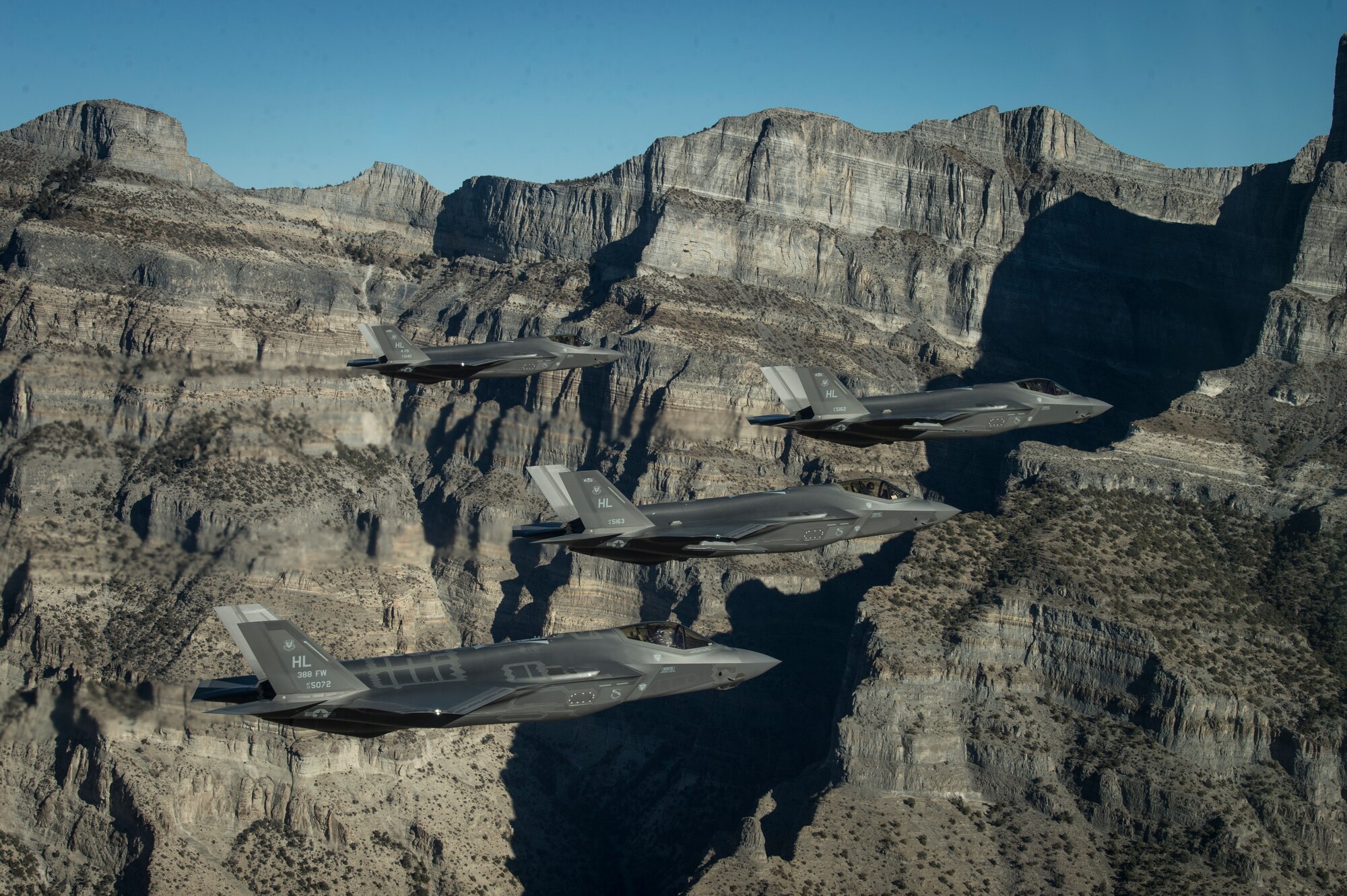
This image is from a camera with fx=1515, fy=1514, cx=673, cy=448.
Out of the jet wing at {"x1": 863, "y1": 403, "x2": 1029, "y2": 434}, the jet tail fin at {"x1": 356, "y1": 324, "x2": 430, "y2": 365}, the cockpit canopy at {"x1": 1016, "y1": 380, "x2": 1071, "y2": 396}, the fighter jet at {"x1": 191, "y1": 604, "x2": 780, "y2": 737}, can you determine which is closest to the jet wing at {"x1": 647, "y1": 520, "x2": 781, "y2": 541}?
the fighter jet at {"x1": 191, "y1": 604, "x2": 780, "y2": 737}

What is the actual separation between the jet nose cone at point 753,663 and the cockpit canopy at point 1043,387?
111ft

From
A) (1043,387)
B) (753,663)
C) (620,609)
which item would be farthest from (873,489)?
(620,609)

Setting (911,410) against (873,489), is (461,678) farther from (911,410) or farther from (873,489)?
(911,410)

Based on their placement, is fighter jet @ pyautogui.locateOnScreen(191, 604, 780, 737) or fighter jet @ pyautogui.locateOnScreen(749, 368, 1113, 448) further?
fighter jet @ pyautogui.locateOnScreen(749, 368, 1113, 448)

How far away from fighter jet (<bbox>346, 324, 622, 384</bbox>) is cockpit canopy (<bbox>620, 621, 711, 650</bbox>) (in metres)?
28.2

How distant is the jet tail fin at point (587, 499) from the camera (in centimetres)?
9050

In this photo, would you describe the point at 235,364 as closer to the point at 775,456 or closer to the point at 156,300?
the point at 156,300

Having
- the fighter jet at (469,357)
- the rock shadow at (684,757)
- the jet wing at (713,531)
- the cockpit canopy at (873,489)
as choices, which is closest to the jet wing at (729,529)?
the jet wing at (713,531)

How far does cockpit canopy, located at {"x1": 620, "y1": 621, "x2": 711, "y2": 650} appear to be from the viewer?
86875 millimetres

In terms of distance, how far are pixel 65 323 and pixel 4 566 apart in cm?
3693

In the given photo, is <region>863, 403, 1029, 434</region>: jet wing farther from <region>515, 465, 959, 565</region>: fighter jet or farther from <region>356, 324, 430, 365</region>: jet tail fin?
<region>356, 324, 430, 365</region>: jet tail fin

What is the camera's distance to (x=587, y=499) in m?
91.0

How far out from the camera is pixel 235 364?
546 feet

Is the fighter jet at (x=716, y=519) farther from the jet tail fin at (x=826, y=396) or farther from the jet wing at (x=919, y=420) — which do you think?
the jet tail fin at (x=826, y=396)
